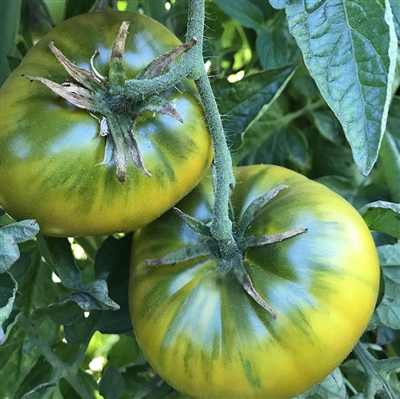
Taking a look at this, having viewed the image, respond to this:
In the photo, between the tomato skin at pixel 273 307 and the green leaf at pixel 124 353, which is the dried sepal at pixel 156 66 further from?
the green leaf at pixel 124 353

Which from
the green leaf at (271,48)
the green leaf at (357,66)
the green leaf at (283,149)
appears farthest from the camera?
the green leaf at (283,149)

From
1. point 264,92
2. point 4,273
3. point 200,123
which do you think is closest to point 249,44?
point 264,92

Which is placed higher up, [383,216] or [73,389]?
[383,216]

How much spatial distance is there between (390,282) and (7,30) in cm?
56

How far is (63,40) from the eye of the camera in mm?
490

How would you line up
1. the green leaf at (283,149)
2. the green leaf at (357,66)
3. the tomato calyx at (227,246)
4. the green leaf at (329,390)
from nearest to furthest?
the green leaf at (357,66), the tomato calyx at (227,246), the green leaf at (329,390), the green leaf at (283,149)

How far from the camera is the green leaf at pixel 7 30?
2.19 ft

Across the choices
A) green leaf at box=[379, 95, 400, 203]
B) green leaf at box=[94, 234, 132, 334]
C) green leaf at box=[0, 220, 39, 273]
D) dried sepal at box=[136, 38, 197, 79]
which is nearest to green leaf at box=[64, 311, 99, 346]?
green leaf at box=[94, 234, 132, 334]

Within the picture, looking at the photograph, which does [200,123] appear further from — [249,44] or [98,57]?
[249,44]

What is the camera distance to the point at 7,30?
68cm

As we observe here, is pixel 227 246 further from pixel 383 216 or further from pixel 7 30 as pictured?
pixel 7 30

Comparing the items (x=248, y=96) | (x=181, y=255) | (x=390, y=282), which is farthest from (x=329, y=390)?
(x=248, y=96)

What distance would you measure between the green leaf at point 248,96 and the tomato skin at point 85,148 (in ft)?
0.61

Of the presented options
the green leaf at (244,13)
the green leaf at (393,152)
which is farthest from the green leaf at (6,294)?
the green leaf at (393,152)
